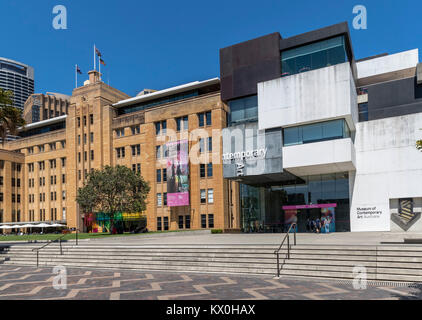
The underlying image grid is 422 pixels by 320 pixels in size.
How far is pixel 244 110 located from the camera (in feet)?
112

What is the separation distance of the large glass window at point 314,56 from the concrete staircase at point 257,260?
19.3 metres

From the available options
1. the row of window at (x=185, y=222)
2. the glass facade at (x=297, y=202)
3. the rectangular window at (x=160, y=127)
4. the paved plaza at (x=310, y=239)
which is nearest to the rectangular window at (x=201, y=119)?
the rectangular window at (x=160, y=127)

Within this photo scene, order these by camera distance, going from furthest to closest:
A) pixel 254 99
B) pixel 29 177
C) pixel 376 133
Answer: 1. pixel 29 177
2. pixel 254 99
3. pixel 376 133

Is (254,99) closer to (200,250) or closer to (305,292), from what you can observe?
(200,250)

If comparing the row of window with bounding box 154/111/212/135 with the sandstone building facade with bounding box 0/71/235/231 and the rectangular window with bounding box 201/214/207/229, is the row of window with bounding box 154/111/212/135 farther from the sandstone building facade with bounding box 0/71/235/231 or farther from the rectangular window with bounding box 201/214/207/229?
the rectangular window with bounding box 201/214/207/229

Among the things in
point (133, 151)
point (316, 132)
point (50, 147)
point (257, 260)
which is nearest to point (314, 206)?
point (316, 132)

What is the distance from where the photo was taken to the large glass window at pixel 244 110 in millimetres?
33500

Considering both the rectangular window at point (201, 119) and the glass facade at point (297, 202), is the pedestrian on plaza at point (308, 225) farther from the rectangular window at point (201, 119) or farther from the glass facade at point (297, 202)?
the rectangular window at point (201, 119)

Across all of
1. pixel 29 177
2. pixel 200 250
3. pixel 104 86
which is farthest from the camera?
pixel 29 177

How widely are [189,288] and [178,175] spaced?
36.3 meters
